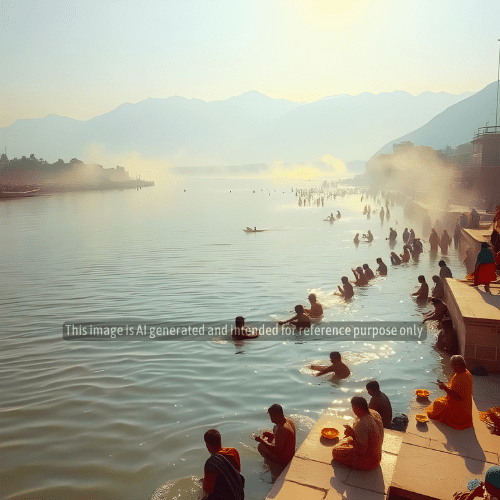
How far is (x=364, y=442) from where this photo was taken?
5.50m

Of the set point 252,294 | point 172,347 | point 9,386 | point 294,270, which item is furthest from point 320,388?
point 294,270

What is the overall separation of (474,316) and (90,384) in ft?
29.7

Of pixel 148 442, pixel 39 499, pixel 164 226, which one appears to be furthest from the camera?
pixel 164 226

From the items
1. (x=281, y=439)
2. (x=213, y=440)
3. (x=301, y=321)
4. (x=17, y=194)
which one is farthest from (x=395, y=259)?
(x=17, y=194)

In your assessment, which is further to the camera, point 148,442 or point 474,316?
point 474,316

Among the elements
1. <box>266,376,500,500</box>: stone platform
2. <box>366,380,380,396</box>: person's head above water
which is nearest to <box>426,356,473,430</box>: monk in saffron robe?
<box>266,376,500,500</box>: stone platform

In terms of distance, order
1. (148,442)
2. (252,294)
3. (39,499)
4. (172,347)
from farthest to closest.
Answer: (252,294), (172,347), (148,442), (39,499)

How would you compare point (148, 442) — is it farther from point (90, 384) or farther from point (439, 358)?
point (439, 358)

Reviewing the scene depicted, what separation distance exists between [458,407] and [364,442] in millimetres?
1851

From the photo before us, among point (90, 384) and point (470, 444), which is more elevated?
point (470, 444)

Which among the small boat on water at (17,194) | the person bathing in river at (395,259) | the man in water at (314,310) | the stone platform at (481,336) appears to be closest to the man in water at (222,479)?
the stone platform at (481,336)

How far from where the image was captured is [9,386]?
34.7 ft

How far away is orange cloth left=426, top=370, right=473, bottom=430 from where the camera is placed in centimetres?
636

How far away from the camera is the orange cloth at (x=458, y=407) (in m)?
6.36
